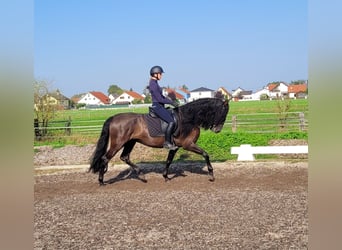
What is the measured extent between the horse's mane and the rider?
378 mm

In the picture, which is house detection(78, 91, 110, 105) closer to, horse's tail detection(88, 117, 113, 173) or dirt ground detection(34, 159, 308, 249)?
dirt ground detection(34, 159, 308, 249)

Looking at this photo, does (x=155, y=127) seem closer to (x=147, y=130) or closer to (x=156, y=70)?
(x=147, y=130)

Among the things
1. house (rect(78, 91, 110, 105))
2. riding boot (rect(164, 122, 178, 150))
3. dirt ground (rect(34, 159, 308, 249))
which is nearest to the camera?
dirt ground (rect(34, 159, 308, 249))

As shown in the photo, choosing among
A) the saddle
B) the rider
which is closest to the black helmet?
the rider

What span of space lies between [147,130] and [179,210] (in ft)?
9.27

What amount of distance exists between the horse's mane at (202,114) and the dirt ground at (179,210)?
54.9 inches

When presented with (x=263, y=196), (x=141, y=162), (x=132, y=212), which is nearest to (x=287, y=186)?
(x=263, y=196)

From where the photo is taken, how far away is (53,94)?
19.8m

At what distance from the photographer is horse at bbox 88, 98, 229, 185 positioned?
8.71 meters

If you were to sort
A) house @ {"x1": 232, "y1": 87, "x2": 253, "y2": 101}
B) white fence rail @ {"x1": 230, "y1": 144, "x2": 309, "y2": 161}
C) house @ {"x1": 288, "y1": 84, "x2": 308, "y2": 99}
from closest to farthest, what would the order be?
house @ {"x1": 288, "y1": 84, "x2": 308, "y2": 99} < house @ {"x1": 232, "y1": 87, "x2": 253, "y2": 101} < white fence rail @ {"x1": 230, "y1": 144, "x2": 309, "y2": 161}

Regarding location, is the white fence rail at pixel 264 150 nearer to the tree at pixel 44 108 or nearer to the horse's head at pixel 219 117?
the horse's head at pixel 219 117

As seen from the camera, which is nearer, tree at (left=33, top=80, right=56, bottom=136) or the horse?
the horse
